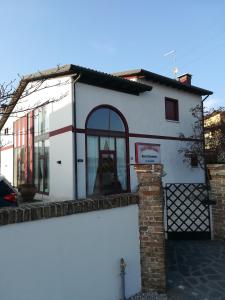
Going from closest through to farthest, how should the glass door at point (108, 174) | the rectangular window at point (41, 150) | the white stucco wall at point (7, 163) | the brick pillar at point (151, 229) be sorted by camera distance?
the brick pillar at point (151, 229) < the glass door at point (108, 174) < the rectangular window at point (41, 150) < the white stucco wall at point (7, 163)

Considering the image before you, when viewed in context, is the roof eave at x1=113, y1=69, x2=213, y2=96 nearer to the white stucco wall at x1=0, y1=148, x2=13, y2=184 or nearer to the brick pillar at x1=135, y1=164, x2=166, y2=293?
the white stucco wall at x1=0, y1=148, x2=13, y2=184

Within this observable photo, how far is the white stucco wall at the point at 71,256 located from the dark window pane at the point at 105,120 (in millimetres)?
8620

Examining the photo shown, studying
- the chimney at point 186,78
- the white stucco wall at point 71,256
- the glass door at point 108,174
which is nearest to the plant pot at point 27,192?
the glass door at point 108,174

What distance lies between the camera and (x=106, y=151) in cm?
1447

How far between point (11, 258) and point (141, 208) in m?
2.79

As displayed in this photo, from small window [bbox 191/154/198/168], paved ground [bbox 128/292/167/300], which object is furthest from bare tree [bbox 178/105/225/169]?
paved ground [bbox 128/292/167/300]

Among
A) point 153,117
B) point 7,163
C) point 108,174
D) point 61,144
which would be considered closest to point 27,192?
point 61,144

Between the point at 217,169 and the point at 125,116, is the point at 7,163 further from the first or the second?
the point at 217,169

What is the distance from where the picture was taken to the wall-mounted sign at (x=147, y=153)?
1545 centimetres

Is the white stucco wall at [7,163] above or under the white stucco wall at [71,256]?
above

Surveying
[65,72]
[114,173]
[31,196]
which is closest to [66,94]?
[65,72]

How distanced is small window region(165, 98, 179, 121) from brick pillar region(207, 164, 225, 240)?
8.92m

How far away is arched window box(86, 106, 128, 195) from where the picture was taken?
13.7m

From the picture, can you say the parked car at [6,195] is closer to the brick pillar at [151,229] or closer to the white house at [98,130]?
the brick pillar at [151,229]
